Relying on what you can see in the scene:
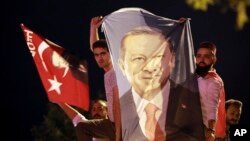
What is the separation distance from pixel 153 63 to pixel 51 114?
67.5 ft

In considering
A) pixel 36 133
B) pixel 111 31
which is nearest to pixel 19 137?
pixel 36 133

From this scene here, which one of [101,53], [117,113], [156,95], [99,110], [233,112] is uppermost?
[101,53]

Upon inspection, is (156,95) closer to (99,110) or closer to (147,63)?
(147,63)

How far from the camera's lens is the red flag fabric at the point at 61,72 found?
11.5 metres

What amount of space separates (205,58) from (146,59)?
719 millimetres

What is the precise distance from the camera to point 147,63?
404 inches

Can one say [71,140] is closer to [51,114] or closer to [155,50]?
[51,114]

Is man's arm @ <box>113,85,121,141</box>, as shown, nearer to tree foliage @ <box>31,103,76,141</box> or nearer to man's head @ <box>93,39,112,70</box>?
man's head @ <box>93,39,112,70</box>

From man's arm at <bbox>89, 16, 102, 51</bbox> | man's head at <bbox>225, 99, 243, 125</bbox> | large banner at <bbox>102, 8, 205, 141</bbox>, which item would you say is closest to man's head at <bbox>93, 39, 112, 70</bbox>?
man's arm at <bbox>89, 16, 102, 51</bbox>

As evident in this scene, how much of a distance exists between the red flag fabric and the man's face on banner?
1.44 metres

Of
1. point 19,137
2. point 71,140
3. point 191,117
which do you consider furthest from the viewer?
point 19,137

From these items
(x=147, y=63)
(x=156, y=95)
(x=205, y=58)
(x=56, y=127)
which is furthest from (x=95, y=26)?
(x=56, y=127)

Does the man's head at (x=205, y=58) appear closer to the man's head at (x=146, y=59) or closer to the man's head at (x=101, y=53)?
the man's head at (x=146, y=59)

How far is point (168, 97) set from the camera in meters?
10.2
